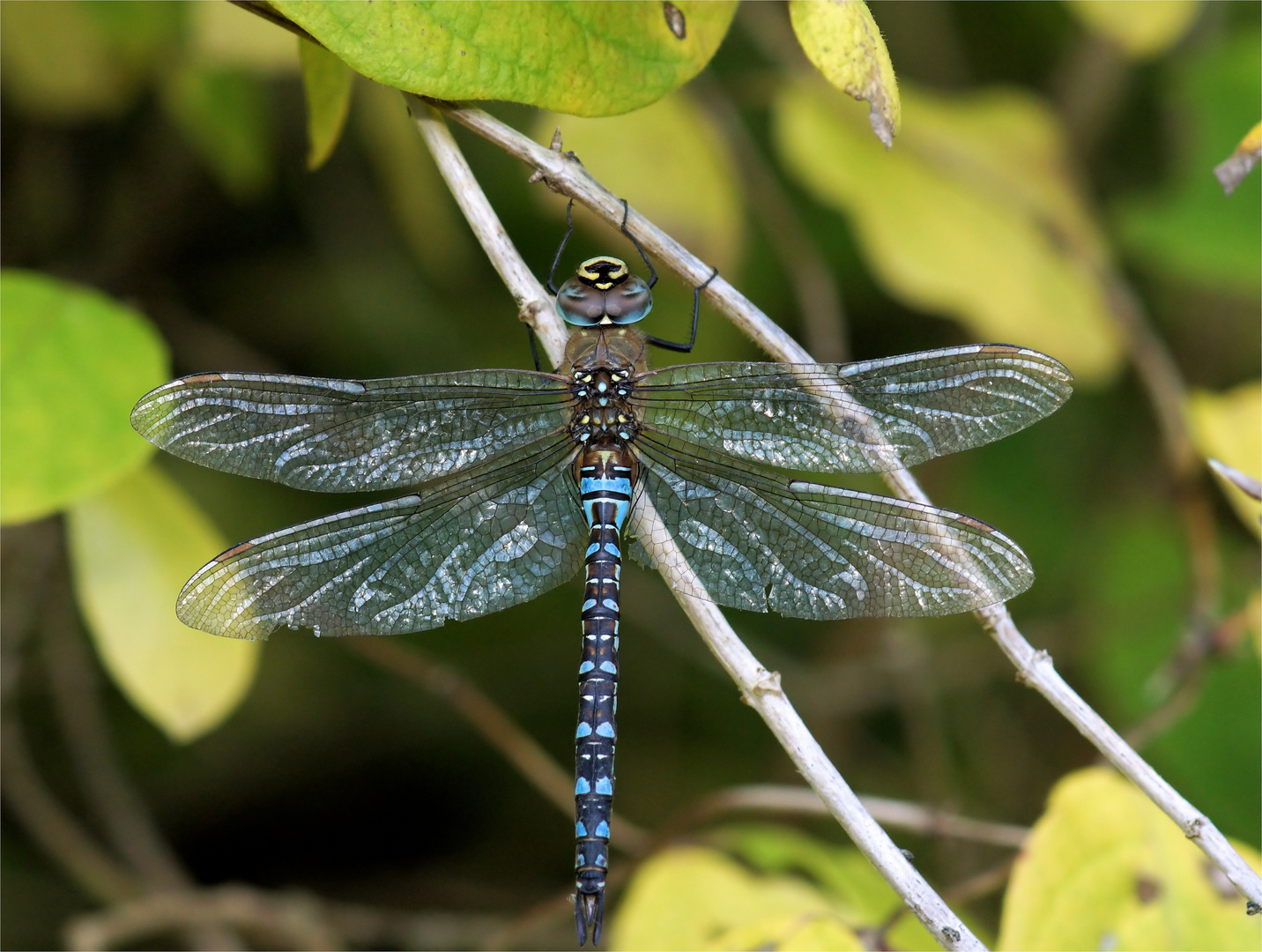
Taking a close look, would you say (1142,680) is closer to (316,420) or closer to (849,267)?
(849,267)

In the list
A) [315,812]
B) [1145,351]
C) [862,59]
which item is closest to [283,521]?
[315,812]

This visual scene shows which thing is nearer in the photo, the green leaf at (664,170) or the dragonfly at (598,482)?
the dragonfly at (598,482)

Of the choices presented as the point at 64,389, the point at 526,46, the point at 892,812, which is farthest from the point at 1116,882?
the point at 64,389

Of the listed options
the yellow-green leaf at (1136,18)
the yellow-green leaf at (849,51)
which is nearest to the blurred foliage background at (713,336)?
the yellow-green leaf at (1136,18)

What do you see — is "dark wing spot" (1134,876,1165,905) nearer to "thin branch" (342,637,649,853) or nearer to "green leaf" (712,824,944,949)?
"green leaf" (712,824,944,949)

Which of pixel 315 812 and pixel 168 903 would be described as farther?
pixel 315 812

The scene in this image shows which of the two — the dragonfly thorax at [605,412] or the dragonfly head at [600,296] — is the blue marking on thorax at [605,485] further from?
the dragonfly head at [600,296]

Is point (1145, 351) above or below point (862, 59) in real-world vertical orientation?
above
